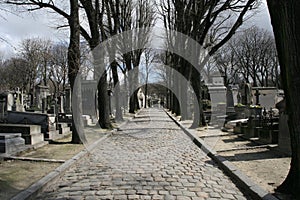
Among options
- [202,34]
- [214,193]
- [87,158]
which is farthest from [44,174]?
[202,34]

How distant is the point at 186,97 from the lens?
83.6ft

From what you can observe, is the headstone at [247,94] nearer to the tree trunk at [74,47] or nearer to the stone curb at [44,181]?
the tree trunk at [74,47]

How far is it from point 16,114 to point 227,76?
166 feet

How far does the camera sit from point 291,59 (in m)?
4.49

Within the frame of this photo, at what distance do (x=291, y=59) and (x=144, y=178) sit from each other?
11.5ft

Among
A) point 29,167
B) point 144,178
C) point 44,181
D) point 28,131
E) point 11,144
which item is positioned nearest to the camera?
point 44,181

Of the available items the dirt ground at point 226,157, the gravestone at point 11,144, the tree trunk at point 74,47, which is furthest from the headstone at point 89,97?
the gravestone at point 11,144

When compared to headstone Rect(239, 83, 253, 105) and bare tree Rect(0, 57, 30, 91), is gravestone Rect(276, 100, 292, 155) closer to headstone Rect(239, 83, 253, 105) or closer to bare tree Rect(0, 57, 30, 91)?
headstone Rect(239, 83, 253, 105)

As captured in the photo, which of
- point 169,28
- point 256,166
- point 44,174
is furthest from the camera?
point 169,28

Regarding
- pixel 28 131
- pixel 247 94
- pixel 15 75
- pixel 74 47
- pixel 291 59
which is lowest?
pixel 28 131

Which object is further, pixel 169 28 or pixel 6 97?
pixel 169 28

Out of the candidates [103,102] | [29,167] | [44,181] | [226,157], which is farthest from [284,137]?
[103,102]

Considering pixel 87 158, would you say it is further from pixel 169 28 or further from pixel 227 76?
pixel 227 76

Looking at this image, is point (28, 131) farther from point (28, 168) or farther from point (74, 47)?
point (74, 47)
